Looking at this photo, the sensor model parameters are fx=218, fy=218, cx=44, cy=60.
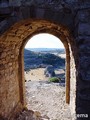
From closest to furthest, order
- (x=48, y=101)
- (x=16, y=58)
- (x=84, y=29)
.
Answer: (x=84, y=29), (x=16, y=58), (x=48, y=101)

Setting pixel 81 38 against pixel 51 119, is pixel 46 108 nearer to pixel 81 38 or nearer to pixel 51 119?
pixel 51 119

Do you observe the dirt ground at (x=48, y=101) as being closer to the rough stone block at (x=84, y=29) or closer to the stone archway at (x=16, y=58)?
the stone archway at (x=16, y=58)

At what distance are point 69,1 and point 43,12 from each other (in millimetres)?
493

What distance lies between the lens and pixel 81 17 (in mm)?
3770

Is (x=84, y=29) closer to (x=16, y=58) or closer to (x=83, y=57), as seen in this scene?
(x=83, y=57)

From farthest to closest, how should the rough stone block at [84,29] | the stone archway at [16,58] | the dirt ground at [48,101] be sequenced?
the dirt ground at [48,101], the stone archway at [16,58], the rough stone block at [84,29]

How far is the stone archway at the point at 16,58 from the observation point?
470 cm

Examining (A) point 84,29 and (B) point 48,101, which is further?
(B) point 48,101

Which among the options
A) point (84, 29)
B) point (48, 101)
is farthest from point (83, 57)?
point (48, 101)

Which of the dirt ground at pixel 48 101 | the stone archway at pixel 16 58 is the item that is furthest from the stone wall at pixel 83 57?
the dirt ground at pixel 48 101

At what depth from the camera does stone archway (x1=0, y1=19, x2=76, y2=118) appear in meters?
4.70

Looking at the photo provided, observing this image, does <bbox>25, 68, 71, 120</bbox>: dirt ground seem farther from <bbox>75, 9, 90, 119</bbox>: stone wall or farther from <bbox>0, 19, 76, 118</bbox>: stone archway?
<bbox>75, 9, 90, 119</bbox>: stone wall

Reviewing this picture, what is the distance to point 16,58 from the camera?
6273 millimetres

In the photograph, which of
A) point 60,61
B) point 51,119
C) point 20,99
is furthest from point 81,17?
point 60,61
